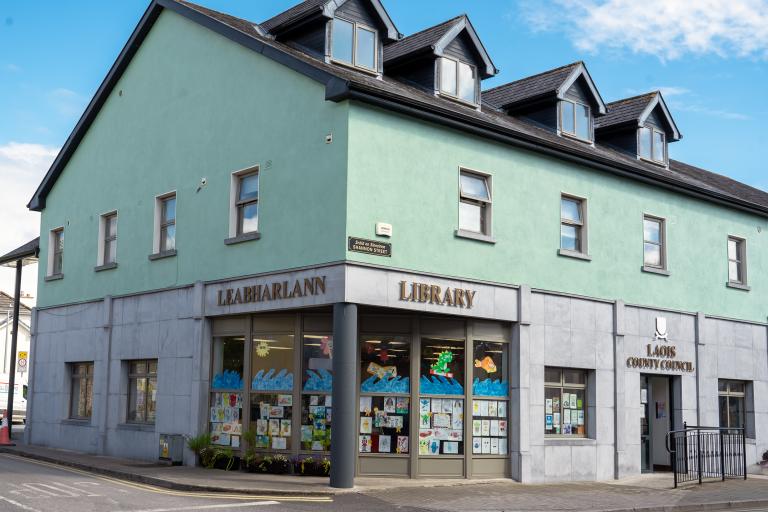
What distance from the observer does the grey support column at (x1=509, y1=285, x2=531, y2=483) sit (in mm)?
19547

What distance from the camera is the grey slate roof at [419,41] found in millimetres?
20795

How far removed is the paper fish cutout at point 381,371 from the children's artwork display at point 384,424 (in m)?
0.43

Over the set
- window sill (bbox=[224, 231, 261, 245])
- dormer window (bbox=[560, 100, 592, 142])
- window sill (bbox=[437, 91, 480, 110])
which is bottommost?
window sill (bbox=[224, 231, 261, 245])

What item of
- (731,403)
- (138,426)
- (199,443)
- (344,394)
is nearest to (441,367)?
(344,394)

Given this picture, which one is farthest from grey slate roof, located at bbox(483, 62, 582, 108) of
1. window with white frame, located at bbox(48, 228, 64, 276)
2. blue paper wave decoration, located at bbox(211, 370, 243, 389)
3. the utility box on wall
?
window with white frame, located at bbox(48, 228, 64, 276)

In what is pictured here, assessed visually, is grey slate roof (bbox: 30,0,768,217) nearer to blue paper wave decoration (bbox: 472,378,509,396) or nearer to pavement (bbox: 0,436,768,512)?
blue paper wave decoration (bbox: 472,378,509,396)

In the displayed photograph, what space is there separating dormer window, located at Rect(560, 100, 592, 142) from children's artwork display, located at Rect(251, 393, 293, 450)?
973 centimetres

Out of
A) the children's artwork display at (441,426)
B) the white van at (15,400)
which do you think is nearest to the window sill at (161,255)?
the children's artwork display at (441,426)

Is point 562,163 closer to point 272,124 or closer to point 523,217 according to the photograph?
point 523,217

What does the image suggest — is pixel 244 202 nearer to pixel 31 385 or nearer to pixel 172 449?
pixel 172 449

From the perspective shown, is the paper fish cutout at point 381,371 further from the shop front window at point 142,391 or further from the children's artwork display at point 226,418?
the shop front window at point 142,391

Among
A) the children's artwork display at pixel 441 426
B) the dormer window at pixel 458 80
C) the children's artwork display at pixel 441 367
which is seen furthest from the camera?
the dormer window at pixel 458 80

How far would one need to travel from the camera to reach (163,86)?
23.3 m

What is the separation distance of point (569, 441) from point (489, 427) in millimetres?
2215
